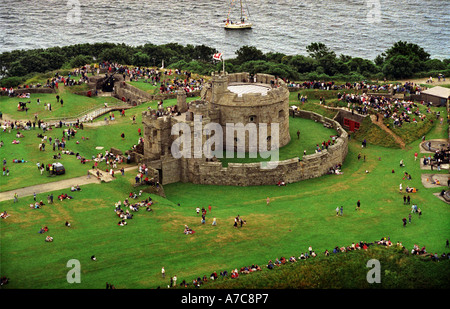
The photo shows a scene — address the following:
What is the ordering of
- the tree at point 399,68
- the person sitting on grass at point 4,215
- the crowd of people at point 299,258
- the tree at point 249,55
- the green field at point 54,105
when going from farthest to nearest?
the tree at point 249,55, the tree at point 399,68, the green field at point 54,105, the person sitting on grass at point 4,215, the crowd of people at point 299,258

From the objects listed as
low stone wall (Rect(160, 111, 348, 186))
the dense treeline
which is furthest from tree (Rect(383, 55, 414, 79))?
low stone wall (Rect(160, 111, 348, 186))

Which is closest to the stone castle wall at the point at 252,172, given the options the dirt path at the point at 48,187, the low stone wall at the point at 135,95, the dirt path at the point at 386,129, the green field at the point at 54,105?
the dirt path at the point at 48,187

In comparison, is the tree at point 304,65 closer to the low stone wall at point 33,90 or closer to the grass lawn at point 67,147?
the grass lawn at point 67,147
